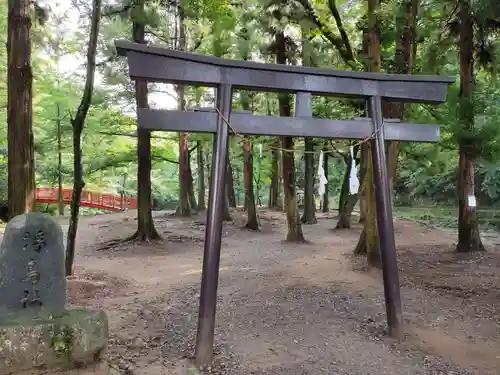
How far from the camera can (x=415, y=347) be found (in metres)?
5.20

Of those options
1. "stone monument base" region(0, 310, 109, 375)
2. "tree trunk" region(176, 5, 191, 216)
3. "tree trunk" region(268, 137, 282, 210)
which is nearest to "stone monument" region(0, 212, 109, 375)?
"stone monument base" region(0, 310, 109, 375)

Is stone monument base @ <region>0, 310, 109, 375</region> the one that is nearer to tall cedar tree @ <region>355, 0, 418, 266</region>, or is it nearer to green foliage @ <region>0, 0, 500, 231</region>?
green foliage @ <region>0, 0, 500, 231</region>

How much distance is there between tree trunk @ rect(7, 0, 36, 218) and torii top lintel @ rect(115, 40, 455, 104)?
2.30 m

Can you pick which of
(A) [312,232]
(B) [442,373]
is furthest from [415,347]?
(A) [312,232]

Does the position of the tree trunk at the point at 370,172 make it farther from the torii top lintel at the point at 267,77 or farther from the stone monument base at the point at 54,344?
the stone monument base at the point at 54,344

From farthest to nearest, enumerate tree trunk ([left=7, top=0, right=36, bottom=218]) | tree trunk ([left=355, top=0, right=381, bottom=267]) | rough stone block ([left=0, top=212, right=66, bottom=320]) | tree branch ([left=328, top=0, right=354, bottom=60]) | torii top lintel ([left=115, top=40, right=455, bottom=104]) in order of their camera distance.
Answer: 1. tree branch ([left=328, top=0, right=354, bottom=60])
2. tree trunk ([left=355, top=0, right=381, bottom=267])
3. tree trunk ([left=7, top=0, right=36, bottom=218])
4. torii top lintel ([left=115, top=40, right=455, bottom=104])
5. rough stone block ([left=0, top=212, right=66, bottom=320])

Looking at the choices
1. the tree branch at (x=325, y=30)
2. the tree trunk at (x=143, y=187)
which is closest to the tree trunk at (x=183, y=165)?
the tree trunk at (x=143, y=187)

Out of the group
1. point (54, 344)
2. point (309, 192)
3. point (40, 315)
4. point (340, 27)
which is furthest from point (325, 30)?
point (54, 344)

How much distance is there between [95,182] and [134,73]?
2316cm

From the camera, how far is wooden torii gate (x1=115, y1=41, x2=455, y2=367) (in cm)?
467

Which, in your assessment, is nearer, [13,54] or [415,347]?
[415,347]

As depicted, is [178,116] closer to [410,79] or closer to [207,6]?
[410,79]

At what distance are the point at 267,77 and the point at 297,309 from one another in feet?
11.5

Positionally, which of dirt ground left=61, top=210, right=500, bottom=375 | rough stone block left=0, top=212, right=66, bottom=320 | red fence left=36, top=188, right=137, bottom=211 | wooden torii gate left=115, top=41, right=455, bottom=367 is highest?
wooden torii gate left=115, top=41, right=455, bottom=367
